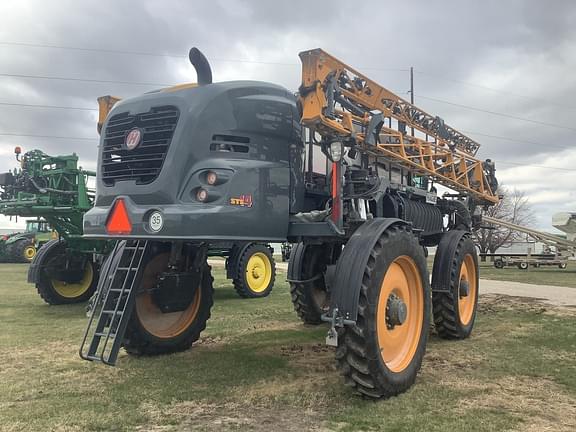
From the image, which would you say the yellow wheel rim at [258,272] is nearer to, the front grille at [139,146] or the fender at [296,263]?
the fender at [296,263]

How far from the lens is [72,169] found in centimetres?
1054

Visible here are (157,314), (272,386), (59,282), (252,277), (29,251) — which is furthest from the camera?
(29,251)

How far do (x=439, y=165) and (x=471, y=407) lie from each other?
4296 millimetres

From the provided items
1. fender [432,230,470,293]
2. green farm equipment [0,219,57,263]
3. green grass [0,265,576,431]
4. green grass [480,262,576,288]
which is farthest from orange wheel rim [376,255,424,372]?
green farm equipment [0,219,57,263]

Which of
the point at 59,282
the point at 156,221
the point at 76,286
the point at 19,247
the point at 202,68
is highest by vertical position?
the point at 202,68

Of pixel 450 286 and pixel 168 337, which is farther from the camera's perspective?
pixel 450 286

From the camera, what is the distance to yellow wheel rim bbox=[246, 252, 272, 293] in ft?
39.8

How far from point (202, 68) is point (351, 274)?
2.34 m

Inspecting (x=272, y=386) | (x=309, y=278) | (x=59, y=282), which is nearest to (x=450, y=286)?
(x=309, y=278)

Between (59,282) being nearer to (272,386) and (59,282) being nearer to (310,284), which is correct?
(310,284)

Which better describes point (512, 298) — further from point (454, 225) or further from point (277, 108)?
point (277, 108)

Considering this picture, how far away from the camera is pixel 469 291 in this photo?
7.55 metres

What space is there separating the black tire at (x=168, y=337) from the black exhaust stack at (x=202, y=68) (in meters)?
1.92

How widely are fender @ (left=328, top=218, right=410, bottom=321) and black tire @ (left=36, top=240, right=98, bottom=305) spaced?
27.6ft
